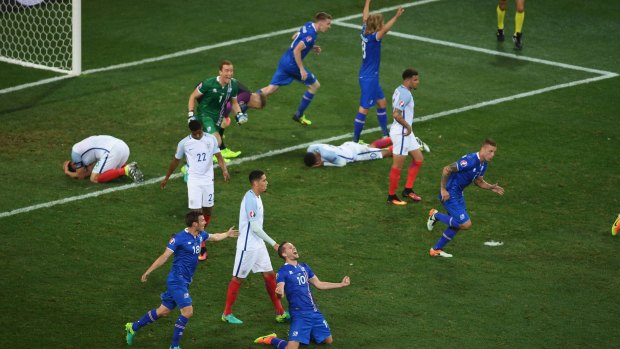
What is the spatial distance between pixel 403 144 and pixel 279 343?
5908 mm

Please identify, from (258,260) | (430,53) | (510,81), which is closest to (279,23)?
(430,53)

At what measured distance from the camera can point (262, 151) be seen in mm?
22547

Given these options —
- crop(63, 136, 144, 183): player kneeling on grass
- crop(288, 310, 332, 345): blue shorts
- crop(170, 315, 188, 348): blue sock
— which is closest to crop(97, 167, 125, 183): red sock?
crop(63, 136, 144, 183): player kneeling on grass

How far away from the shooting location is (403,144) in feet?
65.5

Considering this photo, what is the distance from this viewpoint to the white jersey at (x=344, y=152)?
71.3ft

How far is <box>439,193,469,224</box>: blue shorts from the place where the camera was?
17.9 meters

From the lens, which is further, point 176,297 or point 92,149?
point 92,149

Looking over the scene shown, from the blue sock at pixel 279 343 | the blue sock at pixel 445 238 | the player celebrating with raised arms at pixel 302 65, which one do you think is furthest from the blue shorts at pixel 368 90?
the blue sock at pixel 279 343

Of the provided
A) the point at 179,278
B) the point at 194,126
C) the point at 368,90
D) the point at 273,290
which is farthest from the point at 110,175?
the point at 179,278

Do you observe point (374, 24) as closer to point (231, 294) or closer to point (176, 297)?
point (231, 294)

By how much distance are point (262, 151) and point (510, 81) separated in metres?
6.84

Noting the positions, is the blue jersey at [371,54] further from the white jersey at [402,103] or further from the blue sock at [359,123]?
the white jersey at [402,103]

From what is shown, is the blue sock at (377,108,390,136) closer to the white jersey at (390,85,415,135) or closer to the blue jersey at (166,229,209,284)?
the white jersey at (390,85,415,135)

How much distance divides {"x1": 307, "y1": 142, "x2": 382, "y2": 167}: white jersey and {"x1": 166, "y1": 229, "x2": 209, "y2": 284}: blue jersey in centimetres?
676
